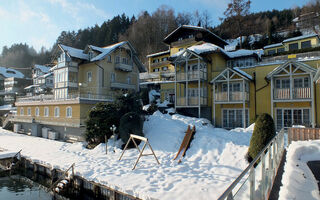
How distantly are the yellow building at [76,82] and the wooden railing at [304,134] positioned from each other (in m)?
18.7

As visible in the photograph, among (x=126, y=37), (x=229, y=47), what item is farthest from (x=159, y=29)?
(x=229, y=47)

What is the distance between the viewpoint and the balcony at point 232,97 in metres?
19.5

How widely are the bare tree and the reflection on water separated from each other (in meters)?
42.5

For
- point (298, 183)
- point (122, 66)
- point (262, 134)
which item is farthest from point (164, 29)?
point (298, 183)

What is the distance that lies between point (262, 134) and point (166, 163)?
5723 mm

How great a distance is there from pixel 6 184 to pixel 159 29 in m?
48.6

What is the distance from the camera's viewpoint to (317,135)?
32.2 ft

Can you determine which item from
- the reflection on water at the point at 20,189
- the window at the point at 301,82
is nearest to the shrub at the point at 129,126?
the reflection on water at the point at 20,189

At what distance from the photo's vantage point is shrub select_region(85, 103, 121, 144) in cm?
1759

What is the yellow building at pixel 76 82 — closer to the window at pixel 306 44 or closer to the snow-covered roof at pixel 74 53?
the snow-covered roof at pixel 74 53

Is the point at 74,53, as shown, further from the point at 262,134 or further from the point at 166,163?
the point at 262,134

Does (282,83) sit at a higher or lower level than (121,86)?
lower

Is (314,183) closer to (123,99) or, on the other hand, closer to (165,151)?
(165,151)

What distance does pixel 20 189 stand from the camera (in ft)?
43.5
